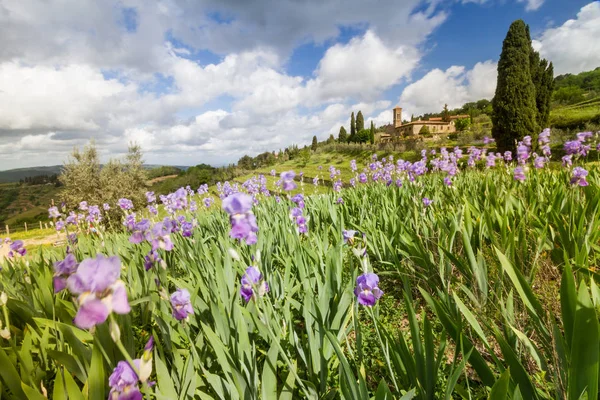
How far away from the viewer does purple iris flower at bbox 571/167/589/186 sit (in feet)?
9.71

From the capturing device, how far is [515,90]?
14.3m

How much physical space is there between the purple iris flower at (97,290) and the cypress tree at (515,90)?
58.0ft

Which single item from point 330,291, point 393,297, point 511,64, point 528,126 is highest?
point 511,64

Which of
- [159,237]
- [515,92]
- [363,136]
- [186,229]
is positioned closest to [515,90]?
[515,92]

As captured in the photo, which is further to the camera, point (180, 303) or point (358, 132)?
point (358, 132)

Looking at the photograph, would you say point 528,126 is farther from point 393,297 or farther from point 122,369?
point 122,369

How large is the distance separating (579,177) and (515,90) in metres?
14.9

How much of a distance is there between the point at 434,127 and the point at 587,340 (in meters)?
66.7

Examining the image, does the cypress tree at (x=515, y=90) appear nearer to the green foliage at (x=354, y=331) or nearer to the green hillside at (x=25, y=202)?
the green foliage at (x=354, y=331)

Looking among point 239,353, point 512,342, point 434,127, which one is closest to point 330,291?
point 239,353

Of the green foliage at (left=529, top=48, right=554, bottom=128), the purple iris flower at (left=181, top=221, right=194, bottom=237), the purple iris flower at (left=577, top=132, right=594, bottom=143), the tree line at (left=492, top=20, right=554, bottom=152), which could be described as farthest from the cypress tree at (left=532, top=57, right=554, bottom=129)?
the purple iris flower at (left=181, top=221, right=194, bottom=237)

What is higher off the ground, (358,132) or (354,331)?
(358,132)

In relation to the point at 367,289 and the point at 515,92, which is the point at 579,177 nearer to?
the point at 367,289

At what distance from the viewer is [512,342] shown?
1511mm
